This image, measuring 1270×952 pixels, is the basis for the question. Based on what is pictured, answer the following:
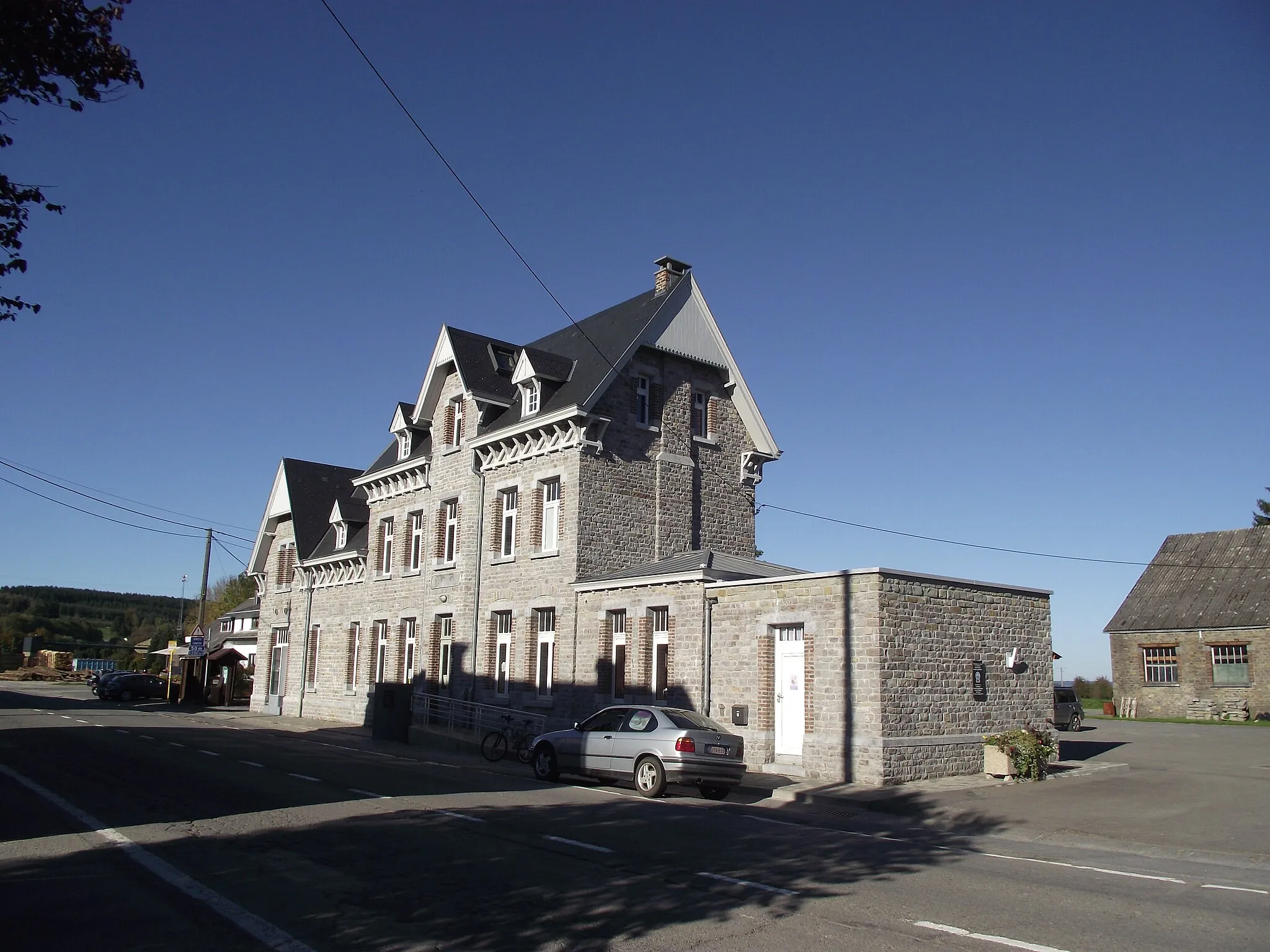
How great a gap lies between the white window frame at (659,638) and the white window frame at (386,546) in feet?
47.8

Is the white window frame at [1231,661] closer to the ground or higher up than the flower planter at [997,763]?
higher up

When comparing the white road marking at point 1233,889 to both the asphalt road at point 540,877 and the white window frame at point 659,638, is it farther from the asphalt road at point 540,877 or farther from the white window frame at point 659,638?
the white window frame at point 659,638

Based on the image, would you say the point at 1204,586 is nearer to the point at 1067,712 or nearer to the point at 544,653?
the point at 1067,712

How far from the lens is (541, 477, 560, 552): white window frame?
26.1 m

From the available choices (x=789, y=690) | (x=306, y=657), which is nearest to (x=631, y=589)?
(x=789, y=690)

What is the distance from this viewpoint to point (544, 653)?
26234mm

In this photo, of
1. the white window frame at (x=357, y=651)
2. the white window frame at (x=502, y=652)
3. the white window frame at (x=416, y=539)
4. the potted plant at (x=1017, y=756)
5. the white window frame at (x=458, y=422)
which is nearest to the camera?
the potted plant at (x=1017, y=756)

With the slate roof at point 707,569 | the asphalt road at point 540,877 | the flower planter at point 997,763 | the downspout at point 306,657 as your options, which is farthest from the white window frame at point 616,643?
the downspout at point 306,657

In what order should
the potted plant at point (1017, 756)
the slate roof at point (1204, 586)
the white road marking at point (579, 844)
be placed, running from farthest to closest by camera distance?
the slate roof at point (1204, 586)
the potted plant at point (1017, 756)
the white road marking at point (579, 844)

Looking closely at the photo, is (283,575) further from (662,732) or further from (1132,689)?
(1132,689)

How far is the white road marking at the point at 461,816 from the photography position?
1190 centimetres

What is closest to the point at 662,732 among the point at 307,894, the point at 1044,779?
the point at 1044,779

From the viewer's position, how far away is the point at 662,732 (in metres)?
15.9

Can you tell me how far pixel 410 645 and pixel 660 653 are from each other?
12.8 metres
